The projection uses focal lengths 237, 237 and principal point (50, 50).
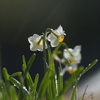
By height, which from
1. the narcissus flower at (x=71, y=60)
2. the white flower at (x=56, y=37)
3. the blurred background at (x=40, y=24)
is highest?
the blurred background at (x=40, y=24)

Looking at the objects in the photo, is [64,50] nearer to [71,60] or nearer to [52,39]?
[71,60]

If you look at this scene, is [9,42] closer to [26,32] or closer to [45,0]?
[26,32]

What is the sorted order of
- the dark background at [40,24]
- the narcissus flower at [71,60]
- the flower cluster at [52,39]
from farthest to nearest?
1. the dark background at [40,24]
2. the flower cluster at [52,39]
3. the narcissus flower at [71,60]

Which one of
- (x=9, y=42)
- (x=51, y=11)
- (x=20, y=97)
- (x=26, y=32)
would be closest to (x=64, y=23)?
(x=51, y=11)

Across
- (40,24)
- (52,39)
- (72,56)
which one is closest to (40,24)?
(40,24)

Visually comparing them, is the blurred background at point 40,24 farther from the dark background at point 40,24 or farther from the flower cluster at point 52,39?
the flower cluster at point 52,39

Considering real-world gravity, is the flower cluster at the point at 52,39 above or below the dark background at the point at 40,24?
below

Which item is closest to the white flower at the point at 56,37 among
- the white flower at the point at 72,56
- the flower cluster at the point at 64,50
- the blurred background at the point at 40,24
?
the flower cluster at the point at 64,50

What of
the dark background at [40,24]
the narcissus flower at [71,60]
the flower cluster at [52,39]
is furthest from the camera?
the dark background at [40,24]

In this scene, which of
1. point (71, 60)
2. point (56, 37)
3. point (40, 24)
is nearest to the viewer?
point (71, 60)
